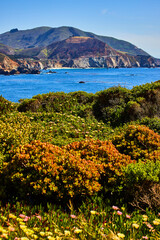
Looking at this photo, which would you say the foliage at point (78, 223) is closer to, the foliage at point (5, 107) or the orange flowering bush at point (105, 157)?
the orange flowering bush at point (105, 157)

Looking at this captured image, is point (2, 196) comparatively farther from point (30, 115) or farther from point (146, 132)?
point (30, 115)

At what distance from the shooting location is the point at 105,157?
5.78 m

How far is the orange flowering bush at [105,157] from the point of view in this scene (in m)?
5.28

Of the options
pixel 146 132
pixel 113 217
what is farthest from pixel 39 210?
pixel 146 132

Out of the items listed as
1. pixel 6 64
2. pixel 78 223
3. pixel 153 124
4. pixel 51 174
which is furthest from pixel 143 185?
pixel 6 64

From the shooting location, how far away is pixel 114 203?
4871 mm

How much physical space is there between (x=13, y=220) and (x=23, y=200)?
0.73m

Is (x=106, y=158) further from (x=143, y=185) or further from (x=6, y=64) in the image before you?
(x=6, y=64)

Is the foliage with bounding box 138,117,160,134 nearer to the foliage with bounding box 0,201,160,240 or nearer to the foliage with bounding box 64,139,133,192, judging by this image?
the foliage with bounding box 64,139,133,192

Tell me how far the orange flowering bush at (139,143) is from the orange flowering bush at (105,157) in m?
0.72

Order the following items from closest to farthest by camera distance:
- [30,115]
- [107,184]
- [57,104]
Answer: [107,184], [30,115], [57,104]

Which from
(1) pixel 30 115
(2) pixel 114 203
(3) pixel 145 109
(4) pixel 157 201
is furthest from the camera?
(3) pixel 145 109

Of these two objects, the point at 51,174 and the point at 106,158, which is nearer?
the point at 51,174

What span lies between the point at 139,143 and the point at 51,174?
10.6 ft
